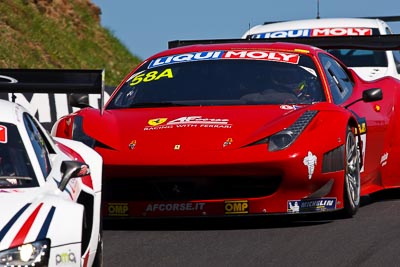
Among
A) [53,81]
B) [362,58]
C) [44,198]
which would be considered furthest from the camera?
[362,58]

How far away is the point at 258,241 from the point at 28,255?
10.5ft

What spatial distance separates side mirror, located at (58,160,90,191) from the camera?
Result: 621 cm

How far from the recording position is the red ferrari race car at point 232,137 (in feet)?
29.3

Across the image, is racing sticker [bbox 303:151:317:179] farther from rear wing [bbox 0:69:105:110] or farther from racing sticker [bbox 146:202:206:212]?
rear wing [bbox 0:69:105:110]

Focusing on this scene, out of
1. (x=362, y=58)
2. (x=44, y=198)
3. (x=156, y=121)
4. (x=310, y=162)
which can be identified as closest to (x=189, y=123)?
(x=156, y=121)

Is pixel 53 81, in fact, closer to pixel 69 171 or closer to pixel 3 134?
pixel 3 134

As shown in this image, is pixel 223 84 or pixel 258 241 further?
pixel 223 84

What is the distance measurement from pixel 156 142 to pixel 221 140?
44 centimetres

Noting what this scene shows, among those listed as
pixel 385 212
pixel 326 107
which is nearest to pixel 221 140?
pixel 326 107

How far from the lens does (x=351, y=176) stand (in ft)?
31.9

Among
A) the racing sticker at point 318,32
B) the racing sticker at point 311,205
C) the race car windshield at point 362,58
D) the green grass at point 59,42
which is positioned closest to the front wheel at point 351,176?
the racing sticker at point 311,205

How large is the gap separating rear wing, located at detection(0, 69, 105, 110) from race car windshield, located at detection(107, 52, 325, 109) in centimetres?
22

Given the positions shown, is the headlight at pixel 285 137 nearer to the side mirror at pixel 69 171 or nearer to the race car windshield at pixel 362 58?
the side mirror at pixel 69 171

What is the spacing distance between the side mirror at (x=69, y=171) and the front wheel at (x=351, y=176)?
3.41 meters
